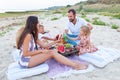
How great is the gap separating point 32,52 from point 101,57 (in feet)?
5.42

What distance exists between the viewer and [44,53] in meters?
5.73

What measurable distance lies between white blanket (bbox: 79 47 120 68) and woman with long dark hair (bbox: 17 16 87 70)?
439mm

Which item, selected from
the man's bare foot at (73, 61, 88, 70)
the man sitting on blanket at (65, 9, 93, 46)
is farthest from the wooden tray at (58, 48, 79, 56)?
the man sitting on blanket at (65, 9, 93, 46)

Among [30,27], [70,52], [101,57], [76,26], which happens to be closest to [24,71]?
[30,27]

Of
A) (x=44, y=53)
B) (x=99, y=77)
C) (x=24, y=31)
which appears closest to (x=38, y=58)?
(x=44, y=53)

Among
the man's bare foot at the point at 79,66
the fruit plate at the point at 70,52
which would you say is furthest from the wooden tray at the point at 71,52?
the man's bare foot at the point at 79,66

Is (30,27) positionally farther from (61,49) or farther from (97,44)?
(97,44)

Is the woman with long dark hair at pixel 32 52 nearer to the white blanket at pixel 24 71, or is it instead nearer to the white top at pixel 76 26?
the white blanket at pixel 24 71

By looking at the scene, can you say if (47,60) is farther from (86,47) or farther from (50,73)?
(86,47)

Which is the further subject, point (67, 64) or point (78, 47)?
point (78, 47)

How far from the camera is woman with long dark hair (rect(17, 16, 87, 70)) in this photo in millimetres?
5574

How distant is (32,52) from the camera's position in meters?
5.67

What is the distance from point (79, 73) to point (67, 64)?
34 centimetres

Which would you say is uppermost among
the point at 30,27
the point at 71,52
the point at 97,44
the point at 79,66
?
the point at 30,27
